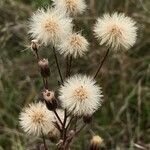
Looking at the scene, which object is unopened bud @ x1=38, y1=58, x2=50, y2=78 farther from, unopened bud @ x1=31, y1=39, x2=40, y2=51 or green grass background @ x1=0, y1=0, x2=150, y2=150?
green grass background @ x1=0, y1=0, x2=150, y2=150

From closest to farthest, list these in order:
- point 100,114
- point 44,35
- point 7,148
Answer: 1. point 44,35
2. point 7,148
3. point 100,114

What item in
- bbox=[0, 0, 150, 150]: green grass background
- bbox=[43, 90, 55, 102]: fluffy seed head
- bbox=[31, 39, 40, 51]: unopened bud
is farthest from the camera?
bbox=[0, 0, 150, 150]: green grass background

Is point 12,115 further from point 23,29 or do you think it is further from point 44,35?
point 44,35

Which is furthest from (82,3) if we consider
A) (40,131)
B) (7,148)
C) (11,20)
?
(11,20)

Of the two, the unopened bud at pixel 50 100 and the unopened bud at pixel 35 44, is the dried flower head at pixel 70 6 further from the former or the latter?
the unopened bud at pixel 50 100

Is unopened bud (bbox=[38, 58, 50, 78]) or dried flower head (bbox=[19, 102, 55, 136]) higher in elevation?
unopened bud (bbox=[38, 58, 50, 78])

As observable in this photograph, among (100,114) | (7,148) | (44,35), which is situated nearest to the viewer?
(44,35)

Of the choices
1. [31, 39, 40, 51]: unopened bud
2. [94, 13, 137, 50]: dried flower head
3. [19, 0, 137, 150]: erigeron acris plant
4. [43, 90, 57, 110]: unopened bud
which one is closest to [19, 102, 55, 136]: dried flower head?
[19, 0, 137, 150]: erigeron acris plant

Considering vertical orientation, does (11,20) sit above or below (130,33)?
above

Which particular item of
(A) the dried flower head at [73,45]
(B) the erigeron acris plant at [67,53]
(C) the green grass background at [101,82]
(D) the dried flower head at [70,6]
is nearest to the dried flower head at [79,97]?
(B) the erigeron acris plant at [67,53]
